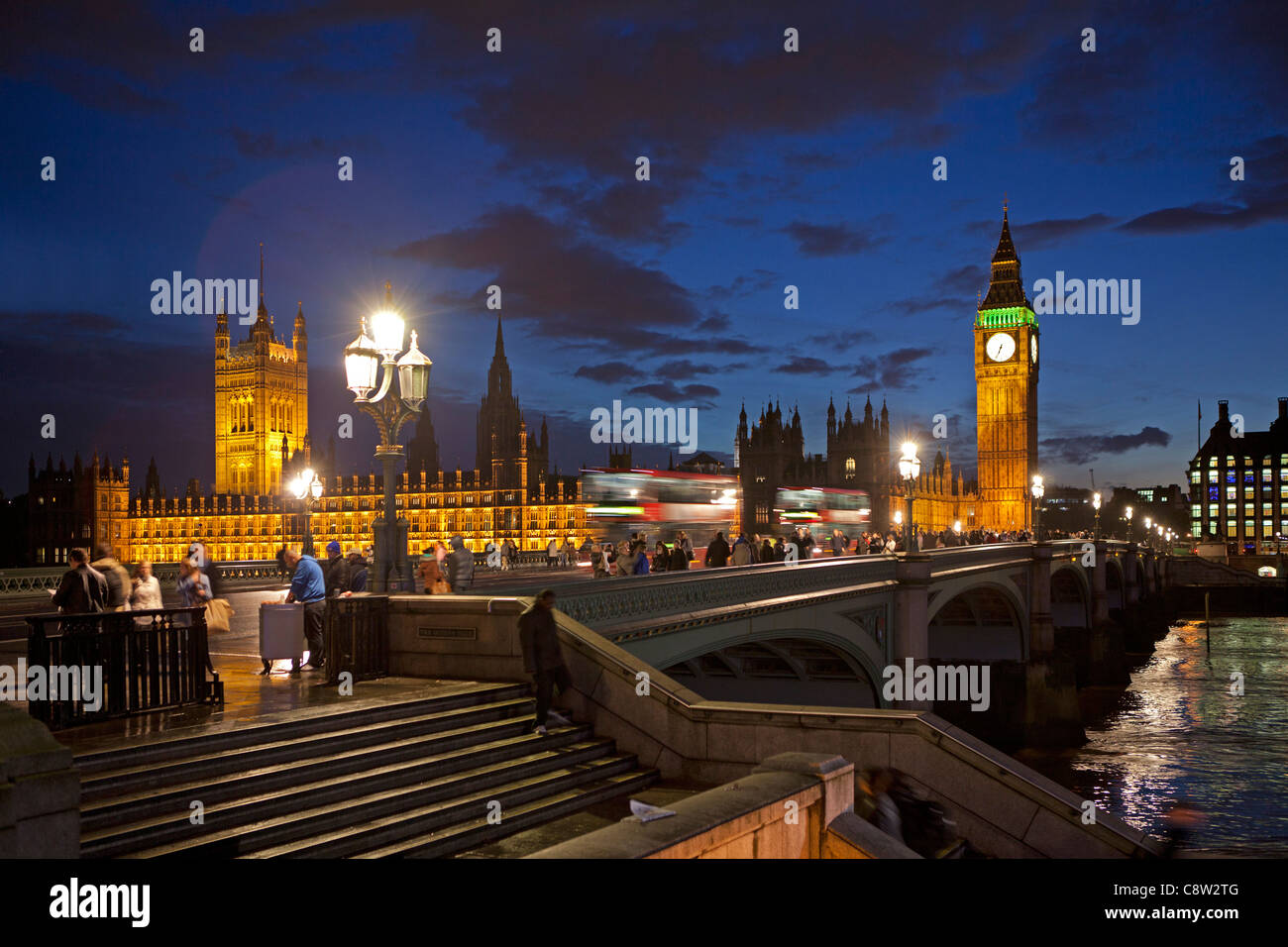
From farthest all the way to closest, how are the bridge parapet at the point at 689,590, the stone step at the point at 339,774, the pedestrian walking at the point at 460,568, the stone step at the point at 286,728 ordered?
the pedestrian walking at the point at 460,568 < the bridge parapet at the point at 689,590 < the stone step at the point at 286,728 < the stone step at the point at 339,774

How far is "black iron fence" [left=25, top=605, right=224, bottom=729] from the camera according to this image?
32.1 feet

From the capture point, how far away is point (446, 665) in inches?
512

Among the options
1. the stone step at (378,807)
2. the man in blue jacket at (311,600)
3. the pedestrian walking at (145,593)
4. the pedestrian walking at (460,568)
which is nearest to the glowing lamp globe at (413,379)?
the man in blue jacket at (311,600)

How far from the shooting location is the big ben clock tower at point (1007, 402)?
147 m

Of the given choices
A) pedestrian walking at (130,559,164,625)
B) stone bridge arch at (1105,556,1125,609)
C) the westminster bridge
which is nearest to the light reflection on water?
the westminster bridge

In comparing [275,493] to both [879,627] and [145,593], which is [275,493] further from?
[145,593]

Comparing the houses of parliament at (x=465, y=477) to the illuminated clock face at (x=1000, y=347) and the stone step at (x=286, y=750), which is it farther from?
the stone step at (x=286, y=750)

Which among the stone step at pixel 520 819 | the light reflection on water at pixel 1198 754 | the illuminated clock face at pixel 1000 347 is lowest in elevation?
the light reflection on water at pixel 1198 754

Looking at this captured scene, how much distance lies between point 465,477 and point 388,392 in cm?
10815

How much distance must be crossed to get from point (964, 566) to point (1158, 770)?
8.92 meters

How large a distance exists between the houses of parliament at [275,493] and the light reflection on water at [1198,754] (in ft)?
212

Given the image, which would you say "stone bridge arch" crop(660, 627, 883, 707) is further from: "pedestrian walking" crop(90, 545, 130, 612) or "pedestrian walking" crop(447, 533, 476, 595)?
"pedestrian walking" crop(90, 545, 130, 612)
